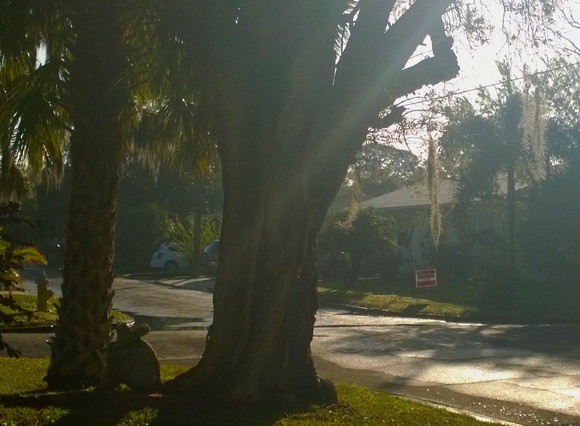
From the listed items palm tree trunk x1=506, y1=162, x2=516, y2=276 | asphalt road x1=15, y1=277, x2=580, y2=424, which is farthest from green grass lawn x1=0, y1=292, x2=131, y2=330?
palm tree trunk x1=506, y1=162, x2=516, y2=276

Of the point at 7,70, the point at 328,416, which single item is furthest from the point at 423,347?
the point at 7,70

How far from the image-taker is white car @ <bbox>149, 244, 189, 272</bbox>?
1950 inches

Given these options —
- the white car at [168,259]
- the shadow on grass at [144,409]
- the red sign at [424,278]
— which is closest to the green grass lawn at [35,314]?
Answer: the shadow on grass at [144,409]

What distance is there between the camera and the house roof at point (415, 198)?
114 feet

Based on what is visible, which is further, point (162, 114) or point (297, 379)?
point (162, 114)

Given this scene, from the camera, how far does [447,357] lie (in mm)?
15492

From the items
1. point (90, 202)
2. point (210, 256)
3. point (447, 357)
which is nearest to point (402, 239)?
point (210, 256)

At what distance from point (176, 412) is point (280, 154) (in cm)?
290

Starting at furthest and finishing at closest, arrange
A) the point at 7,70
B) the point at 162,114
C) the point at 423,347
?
the point at 423,347 → the point at 162,114 → the point at 7,70

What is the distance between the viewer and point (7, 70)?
476 inches

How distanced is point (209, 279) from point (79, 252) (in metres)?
30.7

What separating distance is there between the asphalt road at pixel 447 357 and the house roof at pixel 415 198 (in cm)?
1103

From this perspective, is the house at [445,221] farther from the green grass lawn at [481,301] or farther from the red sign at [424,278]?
the green grass lawn at [481,301]

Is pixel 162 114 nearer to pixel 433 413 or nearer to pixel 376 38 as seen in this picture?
pixel 376 38
